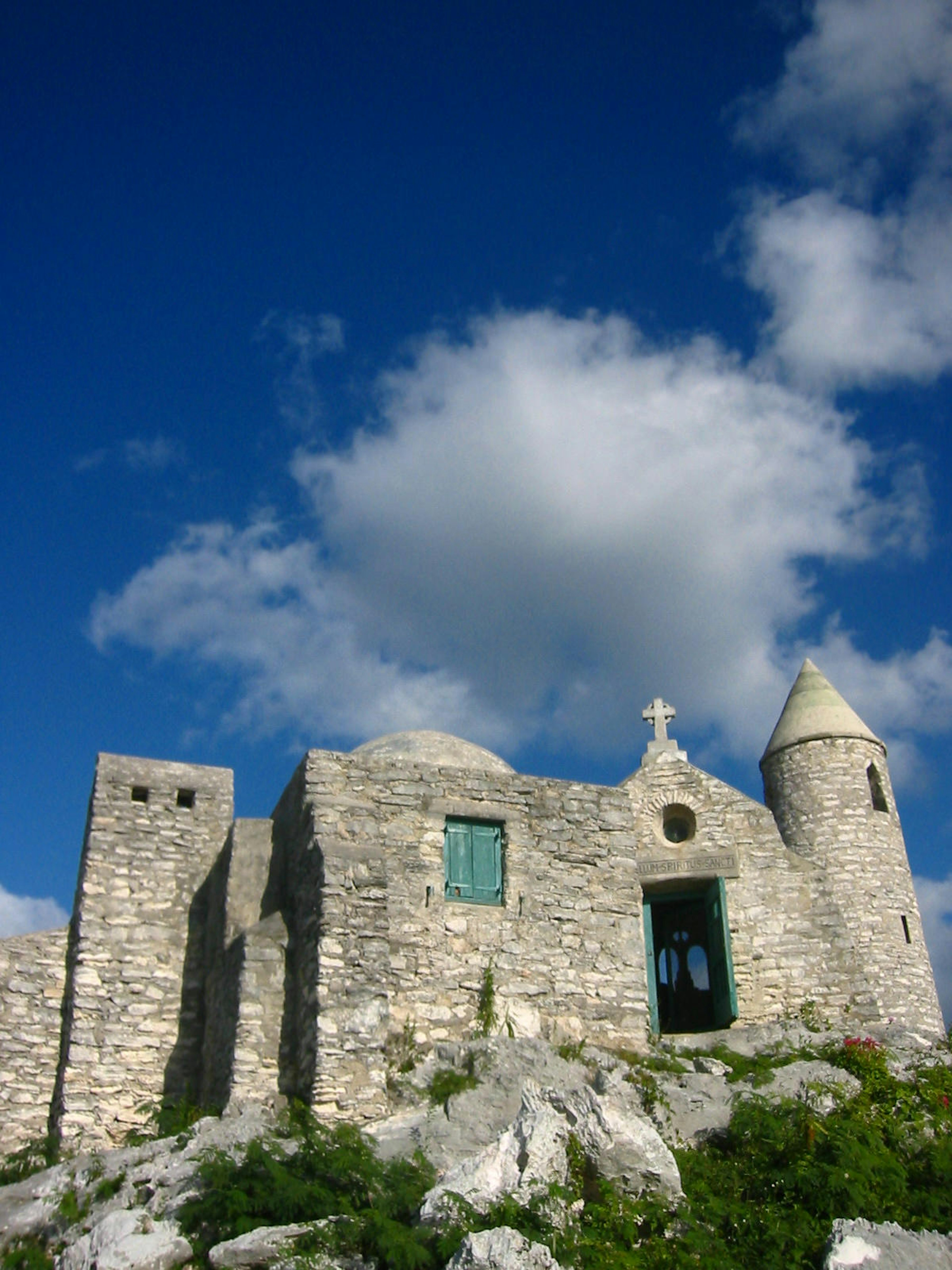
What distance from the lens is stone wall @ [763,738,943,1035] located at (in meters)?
19.4

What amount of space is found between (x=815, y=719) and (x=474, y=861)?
7976mm

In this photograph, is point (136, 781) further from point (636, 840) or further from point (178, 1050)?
point (636, 840)

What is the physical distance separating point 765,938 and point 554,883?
14.5ft

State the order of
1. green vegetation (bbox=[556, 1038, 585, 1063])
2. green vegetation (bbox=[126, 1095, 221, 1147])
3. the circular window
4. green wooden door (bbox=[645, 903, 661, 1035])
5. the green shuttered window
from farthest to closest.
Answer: the circular window, green wooden door (bbox=[645, 903, 661, 1035]), the green shuttered window, green vegetation (bbox=[556, 1038, 585, 1063]), green vegetation (bbox=[126, 1095, 221, 1147])

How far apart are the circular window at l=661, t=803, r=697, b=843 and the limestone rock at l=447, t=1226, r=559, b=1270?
11.0m

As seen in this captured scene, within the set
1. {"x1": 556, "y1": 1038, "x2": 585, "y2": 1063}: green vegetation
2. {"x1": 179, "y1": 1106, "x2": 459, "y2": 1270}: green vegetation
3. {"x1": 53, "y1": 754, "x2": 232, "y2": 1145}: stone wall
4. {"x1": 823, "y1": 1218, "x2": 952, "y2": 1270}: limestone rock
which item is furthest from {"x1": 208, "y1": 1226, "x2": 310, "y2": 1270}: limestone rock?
{"x1": 53, "y1": 754, "x2": 232, "y2": 1145}: stone wall

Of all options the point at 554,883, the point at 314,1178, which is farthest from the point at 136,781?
the point at 314,1178

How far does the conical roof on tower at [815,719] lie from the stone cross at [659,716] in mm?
1875

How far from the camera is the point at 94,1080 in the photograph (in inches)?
649

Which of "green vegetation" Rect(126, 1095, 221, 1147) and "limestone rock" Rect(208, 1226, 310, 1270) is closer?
"limestone rock" Rect(208, 1226, 310, 1270)

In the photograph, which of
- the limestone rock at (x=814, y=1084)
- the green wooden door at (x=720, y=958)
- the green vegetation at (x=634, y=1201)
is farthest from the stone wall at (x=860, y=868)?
the green vegetation at (x=634, y=1201)

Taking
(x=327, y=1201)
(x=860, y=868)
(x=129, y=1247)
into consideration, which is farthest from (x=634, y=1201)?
(x=860, y=868)

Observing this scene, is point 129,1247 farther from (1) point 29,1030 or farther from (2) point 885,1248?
(2) point 885,1248

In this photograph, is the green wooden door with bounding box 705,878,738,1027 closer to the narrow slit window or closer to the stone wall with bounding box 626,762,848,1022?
the stone wall with bounding box 626,762,848,1022
